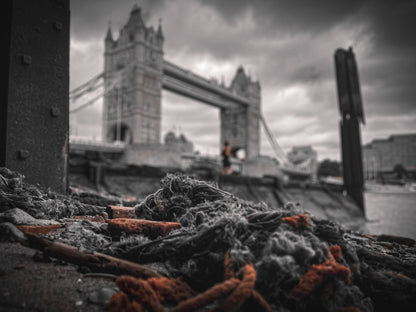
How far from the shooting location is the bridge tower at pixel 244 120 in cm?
5822

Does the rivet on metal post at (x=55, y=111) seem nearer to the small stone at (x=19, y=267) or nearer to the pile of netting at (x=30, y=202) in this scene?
the pile of netting at (x=30, y=202)

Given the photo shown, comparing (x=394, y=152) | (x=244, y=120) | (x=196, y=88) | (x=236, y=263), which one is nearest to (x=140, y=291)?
(x=236, y=263)

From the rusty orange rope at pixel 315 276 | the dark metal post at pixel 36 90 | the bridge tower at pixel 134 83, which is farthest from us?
the bridge tower at pixel 134 83

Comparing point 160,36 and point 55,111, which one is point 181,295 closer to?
point 55,111

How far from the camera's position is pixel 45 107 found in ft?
12.2

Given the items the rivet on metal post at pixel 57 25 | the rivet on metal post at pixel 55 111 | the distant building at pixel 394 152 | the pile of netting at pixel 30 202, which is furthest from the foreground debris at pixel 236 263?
the distant building at pixel 394 152

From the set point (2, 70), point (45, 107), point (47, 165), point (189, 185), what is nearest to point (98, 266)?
point (189, 185)

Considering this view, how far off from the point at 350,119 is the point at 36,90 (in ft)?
56.0

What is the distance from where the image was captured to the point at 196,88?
172ft

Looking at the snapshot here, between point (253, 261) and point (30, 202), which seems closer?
point (253, 261)

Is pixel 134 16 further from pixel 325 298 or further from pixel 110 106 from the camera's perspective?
pixel 325 298

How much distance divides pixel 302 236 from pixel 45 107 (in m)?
3.65

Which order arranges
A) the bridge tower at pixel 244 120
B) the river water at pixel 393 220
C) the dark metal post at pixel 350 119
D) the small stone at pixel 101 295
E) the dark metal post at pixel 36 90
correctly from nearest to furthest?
the small stone at pixel 101 295 → the dark metal post at pixel 36 90 → the river water at pixel 393 220 → the dark metal post at pixel 350 119 → the bridge tower at pixel 244 120

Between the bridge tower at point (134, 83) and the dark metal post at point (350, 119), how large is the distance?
941 inches
